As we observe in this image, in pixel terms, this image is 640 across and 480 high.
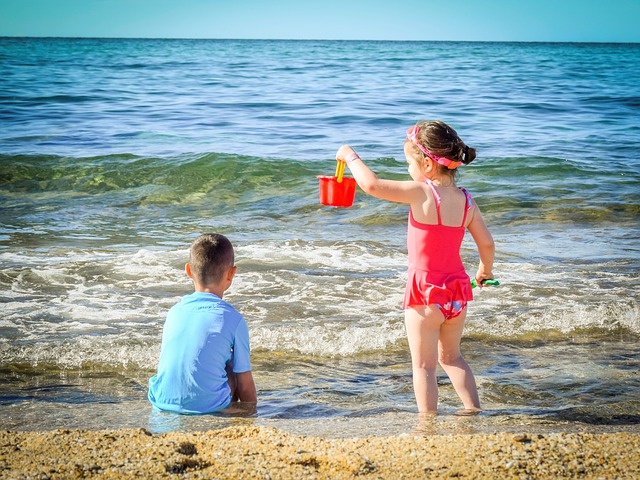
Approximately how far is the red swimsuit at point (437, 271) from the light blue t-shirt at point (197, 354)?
86 centimetres

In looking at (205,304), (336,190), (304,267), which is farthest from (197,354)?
(304,267)

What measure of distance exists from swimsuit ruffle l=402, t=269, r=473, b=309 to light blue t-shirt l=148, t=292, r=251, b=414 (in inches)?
32.7

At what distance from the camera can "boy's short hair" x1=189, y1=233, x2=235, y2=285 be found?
3.42 m

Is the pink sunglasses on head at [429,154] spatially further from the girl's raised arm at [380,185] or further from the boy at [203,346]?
the boy at [203,346]

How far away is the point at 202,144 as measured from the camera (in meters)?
14.0

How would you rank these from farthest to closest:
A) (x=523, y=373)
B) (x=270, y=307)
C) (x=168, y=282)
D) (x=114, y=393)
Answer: (x=168, y=282) < (x=270, y=307) < (x=523, y=373) < (x=114, y=393)

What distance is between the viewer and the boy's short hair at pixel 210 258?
11.2 ft

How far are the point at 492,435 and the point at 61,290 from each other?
403 cm

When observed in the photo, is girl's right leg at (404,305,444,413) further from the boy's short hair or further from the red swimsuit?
the boy's short hair

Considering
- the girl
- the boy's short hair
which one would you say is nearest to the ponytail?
the girl

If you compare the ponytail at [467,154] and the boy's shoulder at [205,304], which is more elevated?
the ponytail at [467,154]

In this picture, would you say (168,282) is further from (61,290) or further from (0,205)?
(0,205)

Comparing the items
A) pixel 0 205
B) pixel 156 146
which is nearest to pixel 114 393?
pixel 0 205

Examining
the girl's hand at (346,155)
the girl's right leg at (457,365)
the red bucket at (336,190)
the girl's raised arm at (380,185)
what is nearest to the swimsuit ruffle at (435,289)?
the girl's right leg at (457,365)
